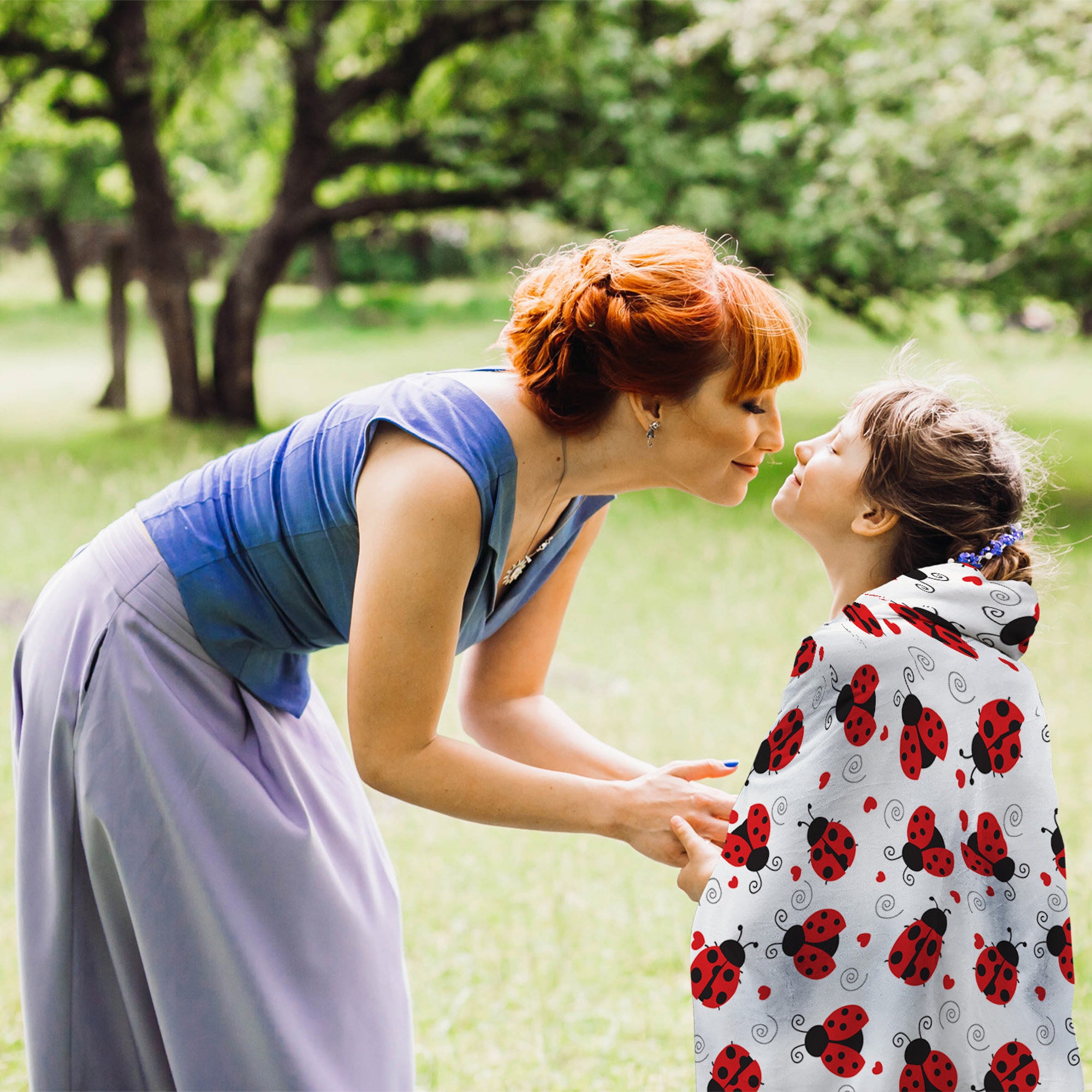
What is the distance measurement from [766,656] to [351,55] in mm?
10200

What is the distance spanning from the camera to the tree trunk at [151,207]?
11.5 m

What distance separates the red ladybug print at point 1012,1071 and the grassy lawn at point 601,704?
760 mm

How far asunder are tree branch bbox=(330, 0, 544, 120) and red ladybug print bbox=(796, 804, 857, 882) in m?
11.3

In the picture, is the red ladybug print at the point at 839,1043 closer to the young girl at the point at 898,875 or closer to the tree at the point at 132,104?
the young girl at the point at 898,875

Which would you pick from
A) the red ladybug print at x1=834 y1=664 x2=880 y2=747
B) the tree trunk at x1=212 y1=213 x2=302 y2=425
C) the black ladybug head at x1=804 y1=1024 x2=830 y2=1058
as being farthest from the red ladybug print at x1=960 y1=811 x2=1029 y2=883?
the tree trunk at x1=212 y1=213 x2=302 y2=425

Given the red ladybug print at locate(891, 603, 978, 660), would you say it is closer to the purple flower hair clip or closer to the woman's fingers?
the purple flower hair clip

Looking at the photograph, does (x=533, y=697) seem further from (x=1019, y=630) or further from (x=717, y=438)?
(x=1019, y=630)

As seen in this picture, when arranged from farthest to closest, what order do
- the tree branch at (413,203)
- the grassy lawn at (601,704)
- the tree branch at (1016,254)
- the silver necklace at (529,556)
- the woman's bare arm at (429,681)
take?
1. the tree branch at (413,203)
2. the tree branch at (1016,254)
3. the grassy lawn at (601,704)
4. the silver necklace at (529,556)
5. the woman's bare arm at (429,681)

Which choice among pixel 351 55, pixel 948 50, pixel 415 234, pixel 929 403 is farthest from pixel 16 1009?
pixel 415 234

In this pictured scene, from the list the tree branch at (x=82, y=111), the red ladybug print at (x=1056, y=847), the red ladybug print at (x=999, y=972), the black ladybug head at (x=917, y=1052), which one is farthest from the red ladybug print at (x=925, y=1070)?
the tree branch at (x=82, y=111)

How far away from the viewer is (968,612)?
187 cm

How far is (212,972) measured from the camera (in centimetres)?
195

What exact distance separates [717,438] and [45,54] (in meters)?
11.5

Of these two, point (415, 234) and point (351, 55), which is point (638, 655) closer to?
point (351, 55)
